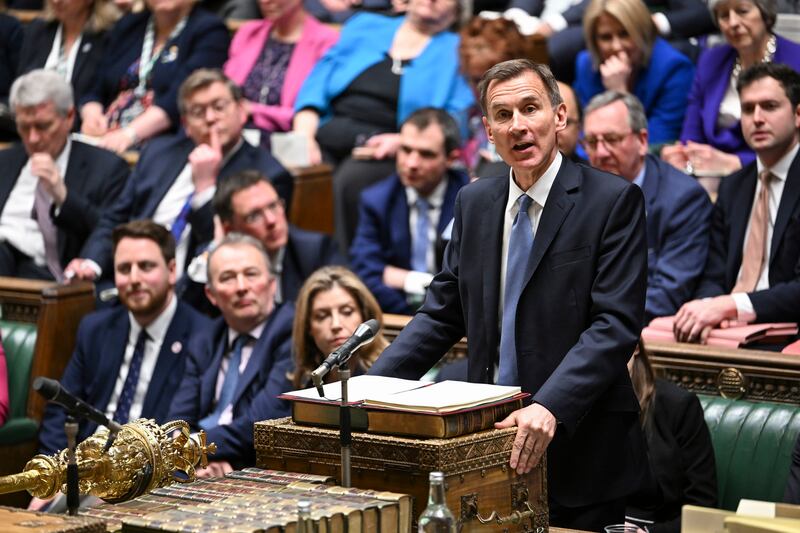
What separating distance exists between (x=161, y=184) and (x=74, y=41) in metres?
1.68

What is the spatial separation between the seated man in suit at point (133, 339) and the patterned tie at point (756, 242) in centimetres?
174

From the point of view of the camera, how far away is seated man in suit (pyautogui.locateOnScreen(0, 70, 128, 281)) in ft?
17.8

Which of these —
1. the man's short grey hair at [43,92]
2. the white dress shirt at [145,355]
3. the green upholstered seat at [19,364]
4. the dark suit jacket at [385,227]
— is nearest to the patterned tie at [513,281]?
the white dress shirt at [145,355]

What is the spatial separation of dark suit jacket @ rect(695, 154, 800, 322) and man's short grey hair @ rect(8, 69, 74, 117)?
268 centimetres

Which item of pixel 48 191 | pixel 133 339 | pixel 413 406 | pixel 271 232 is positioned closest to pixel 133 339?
pixel 133 339

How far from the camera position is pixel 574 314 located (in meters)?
2.64

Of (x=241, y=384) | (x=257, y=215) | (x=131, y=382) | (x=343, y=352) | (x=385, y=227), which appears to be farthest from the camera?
(x=385, y=227)

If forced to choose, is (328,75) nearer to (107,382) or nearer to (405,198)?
(405,198)

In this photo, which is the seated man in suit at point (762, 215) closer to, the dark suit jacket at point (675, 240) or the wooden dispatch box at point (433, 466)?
the dark suit jacket at point (675, 240)

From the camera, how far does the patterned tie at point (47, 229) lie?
5.43 metres

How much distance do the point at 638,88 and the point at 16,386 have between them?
251 centimetres

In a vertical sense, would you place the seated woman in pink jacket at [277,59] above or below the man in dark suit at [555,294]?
above

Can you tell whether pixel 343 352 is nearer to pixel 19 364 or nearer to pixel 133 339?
pixel 133 339

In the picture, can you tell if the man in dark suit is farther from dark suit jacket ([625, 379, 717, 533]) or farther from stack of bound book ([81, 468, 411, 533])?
dark suit jacket ([625, 379, 717, 533])
